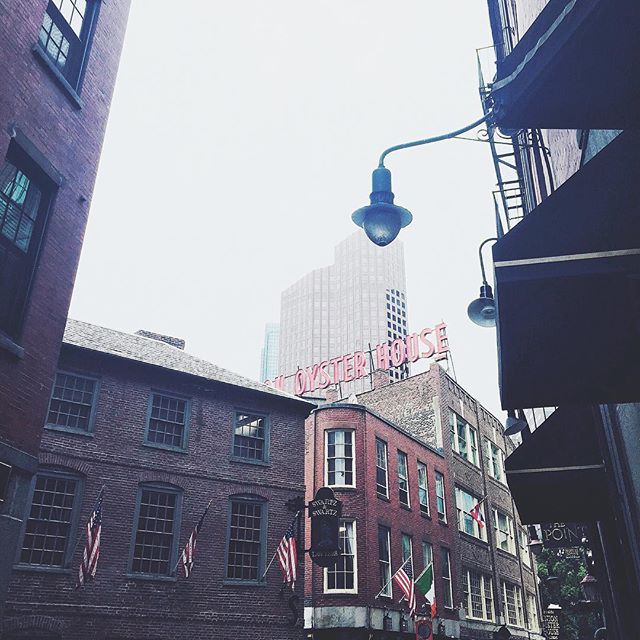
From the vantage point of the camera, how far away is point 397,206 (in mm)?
6703

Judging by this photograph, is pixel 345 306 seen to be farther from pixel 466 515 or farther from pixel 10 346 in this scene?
pixel 10 346

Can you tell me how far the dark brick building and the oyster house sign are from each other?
1248cm

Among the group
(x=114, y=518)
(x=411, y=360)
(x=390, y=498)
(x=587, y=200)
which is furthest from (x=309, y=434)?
(x=587, y=200)

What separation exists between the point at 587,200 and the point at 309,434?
80.8ft

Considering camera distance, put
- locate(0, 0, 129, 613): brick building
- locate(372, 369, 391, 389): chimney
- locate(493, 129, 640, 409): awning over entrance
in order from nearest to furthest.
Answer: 1. locate(493, 129, 640, 409): awning over entrance
2. locate(0, 0, 129, 613): brick building
3. locate(372, 369, 391, 389): chimney

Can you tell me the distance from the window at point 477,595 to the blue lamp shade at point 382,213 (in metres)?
28.1

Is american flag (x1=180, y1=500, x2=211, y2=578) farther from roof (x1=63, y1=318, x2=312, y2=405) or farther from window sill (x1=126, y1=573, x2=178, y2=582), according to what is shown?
roof (x1=63, y1=318, x2=312, y2=405)

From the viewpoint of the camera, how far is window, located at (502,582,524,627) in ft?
113

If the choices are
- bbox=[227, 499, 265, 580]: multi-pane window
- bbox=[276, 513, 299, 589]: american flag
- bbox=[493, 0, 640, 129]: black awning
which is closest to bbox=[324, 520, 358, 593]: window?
bbox=[227, 499, 265, 580]: multi-pane window

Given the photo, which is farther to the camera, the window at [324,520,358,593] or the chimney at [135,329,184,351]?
the chimney at [135,329,184,351]

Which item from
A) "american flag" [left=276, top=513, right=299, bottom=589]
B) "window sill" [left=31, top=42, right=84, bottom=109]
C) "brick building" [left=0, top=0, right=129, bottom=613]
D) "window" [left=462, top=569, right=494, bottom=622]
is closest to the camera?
"brick building" [left=0, top=0, right=129, bottom=613]

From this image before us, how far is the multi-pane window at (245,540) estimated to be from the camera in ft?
64.8

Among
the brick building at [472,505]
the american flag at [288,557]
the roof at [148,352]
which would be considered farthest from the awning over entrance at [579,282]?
the brick building at [472,505]

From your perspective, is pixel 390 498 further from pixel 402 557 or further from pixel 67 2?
pixel 67 2
